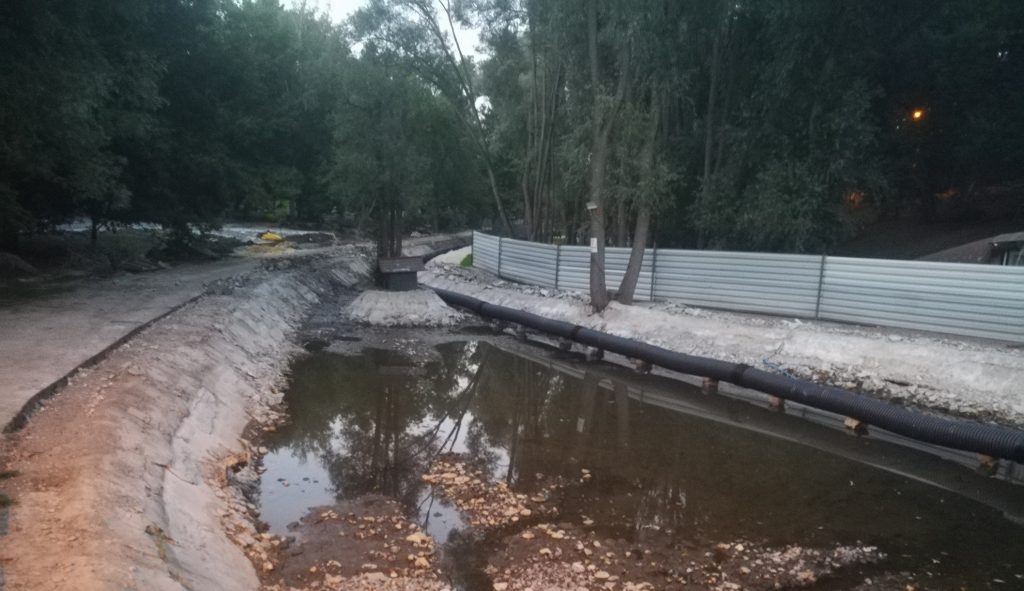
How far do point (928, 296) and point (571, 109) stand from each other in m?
9.96

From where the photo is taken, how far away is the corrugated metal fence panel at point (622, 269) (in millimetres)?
17234

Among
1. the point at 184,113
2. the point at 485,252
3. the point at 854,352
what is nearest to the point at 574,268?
the point at 485,252

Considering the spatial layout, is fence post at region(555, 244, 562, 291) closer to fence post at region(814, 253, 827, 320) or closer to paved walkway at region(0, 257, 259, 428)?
fence post at region(814, 253, 827, 320)

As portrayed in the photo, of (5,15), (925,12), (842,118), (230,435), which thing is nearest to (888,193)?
(842,118)

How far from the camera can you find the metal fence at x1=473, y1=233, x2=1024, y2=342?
11.7 meters

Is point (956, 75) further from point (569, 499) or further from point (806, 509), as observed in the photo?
point (569, 499)

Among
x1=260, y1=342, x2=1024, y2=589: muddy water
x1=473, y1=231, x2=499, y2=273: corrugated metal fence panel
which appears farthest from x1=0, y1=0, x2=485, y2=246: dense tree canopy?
x1=260, y1=342, x2=1024, y2=589: muddy water

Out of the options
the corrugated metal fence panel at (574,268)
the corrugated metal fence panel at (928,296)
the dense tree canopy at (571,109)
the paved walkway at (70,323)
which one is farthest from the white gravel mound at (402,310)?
the corrugated metal fence panel at (928,296)

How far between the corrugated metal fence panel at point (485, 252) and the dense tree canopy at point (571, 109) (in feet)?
5.93

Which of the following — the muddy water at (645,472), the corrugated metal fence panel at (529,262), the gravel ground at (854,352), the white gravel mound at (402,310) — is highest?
the corrugated metal fence panel at (529,262)

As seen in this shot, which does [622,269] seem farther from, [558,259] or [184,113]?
[184,113]

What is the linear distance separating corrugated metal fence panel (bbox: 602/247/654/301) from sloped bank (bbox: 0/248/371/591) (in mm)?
9753

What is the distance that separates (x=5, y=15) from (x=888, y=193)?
20.1 meters

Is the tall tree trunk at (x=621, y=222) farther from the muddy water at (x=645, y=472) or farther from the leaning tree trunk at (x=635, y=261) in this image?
the muddy water at (x=645, y=472)
